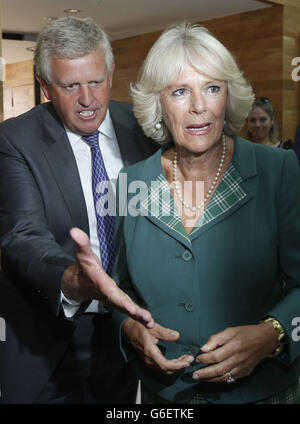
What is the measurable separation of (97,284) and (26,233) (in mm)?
607

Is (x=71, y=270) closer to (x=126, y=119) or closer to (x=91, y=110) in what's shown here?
(x=91, y=110)

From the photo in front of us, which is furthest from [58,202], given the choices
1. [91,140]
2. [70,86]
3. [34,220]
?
[70,86]

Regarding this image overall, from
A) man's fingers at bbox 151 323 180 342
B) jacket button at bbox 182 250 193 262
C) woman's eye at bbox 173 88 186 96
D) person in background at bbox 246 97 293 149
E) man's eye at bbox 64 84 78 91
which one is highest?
woman's eye at bbox 173 88 186 96

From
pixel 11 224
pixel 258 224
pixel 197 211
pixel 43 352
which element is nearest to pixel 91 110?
pixel 11 224

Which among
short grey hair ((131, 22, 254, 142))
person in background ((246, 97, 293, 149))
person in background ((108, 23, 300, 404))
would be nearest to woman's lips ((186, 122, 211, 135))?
person in background ((108, 23, 300, 404))

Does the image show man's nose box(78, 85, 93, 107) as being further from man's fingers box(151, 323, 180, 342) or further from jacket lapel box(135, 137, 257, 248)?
man's fingers box(151, 323, 180, 342)

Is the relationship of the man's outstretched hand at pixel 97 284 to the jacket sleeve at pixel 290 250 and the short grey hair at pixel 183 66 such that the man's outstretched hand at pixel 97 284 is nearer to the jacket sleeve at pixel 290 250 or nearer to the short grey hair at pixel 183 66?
the jacket sleeve at pixel 290 250

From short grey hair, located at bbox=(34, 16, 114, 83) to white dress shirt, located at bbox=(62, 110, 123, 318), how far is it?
21cm

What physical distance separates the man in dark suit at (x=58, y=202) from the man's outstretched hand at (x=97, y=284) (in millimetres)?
409

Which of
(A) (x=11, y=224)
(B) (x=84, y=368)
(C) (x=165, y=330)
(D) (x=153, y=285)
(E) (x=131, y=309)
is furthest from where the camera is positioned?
(B) (x=84, y=368)

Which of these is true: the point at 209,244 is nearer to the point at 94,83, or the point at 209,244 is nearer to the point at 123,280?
the point at 123,280

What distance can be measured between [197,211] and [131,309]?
16.8 inches

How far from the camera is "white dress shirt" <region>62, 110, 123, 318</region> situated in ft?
5.54

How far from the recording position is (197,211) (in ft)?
4.33
